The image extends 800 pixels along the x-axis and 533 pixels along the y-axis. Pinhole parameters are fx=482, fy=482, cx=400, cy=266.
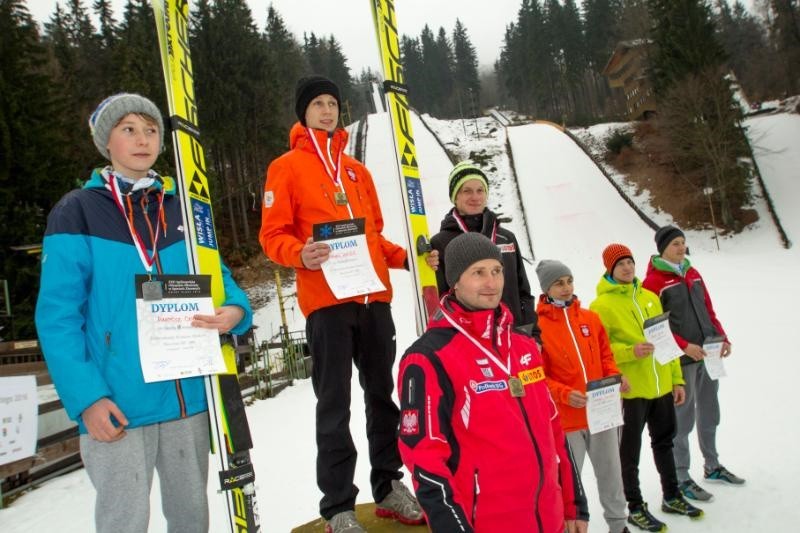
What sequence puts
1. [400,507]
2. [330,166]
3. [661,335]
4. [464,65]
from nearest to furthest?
[400,507] < [330,166] < [661,335] < [464,65]

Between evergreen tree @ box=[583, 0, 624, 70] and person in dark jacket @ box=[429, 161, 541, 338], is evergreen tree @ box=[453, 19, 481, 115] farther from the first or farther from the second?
person in dark jacket @ box=[429, 161, 541, 338]

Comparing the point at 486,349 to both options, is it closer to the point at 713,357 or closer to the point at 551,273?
the point at 551,273

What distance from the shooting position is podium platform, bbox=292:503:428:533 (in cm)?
263

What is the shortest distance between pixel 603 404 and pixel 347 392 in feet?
5.83

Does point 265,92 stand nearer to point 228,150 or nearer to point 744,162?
point 228,150

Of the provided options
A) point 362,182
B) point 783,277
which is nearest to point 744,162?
point 783,277

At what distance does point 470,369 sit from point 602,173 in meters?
25.5

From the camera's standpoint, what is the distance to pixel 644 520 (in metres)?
3.72

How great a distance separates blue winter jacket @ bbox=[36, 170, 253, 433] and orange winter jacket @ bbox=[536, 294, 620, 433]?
237 cm

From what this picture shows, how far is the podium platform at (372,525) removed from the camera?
2629 mm

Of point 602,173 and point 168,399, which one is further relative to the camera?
point 602,173

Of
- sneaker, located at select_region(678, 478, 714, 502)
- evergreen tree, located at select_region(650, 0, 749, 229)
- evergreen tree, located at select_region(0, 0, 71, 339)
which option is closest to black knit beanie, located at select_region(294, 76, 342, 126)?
sneaker, located at select_region(678, 478, 714, 502)

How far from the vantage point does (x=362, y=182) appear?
9.97 ft

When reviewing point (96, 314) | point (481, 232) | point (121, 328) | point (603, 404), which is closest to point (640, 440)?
point (603, 404)
